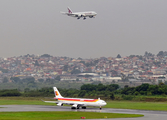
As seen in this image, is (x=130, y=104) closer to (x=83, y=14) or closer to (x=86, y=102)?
(x=86, y=102)

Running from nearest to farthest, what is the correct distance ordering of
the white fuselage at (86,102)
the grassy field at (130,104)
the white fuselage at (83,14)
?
the white fuselage at (86,102)
the grassy field at (130,104)
the white fuselage at (83,14)

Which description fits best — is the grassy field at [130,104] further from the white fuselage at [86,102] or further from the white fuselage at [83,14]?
the white fuselage at [83,14]

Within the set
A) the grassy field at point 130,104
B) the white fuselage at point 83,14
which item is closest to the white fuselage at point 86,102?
the grassy field at point 130,104

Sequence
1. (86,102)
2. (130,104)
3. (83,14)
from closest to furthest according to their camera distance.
→ (86,102) < (130,104) < (83,14)

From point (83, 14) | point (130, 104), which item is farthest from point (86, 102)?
point (83, 14)

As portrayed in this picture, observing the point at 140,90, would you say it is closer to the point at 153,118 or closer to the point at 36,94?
the point at 36,94

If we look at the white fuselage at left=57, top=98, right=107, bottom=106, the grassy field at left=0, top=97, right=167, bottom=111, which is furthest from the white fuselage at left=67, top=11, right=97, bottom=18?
the white fuselage at left=57, top=98, right=107, bottom=106

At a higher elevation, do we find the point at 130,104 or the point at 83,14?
the point at 83,14

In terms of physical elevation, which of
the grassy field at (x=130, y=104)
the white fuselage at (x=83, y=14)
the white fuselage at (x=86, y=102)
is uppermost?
the white fuselage at (x=83, y=14)

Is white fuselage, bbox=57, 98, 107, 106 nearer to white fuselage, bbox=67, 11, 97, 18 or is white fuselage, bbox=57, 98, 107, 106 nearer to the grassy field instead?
the grassy field

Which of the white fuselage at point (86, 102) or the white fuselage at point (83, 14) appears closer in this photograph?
the white fuselage at point (86, 102)

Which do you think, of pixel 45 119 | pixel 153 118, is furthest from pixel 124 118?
pixel 45 119

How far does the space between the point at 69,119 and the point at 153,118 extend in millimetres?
15007

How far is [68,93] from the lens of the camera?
14188cm
